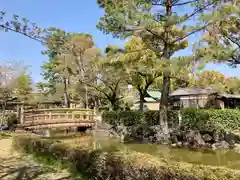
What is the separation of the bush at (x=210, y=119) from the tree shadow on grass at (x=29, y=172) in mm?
10186

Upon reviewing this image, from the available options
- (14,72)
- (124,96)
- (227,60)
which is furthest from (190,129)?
(14,72)

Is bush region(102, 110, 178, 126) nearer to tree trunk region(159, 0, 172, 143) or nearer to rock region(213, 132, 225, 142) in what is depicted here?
tree trunk region(159, 0, 172, 143)

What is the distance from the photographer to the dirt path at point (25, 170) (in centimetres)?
604

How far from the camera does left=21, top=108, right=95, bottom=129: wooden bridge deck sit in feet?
56.5

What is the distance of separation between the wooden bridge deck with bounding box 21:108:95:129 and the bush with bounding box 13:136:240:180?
1025 cm

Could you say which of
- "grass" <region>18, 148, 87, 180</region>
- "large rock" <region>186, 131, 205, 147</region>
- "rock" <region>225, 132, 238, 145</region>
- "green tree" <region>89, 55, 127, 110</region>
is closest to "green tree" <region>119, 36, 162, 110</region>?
"green tree" <region>89, 55, 127, 110</region>

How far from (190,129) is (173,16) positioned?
20.9 feet

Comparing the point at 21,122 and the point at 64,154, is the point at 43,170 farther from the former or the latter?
Result: the point at 21,122

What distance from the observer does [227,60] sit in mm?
14508

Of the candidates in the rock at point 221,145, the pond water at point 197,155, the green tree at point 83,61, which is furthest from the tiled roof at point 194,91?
the pond water at point 197,155

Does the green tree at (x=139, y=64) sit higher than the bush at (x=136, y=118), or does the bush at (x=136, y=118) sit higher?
the green tree at (x=139, y=64)

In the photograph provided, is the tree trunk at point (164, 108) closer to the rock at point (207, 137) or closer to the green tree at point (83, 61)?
the rock at point (207, 137)

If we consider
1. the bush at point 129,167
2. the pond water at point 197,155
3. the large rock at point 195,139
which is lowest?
the pond water at point 197,155

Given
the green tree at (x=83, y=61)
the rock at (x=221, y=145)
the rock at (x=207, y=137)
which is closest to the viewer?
the rock at (x=221, y=145)
